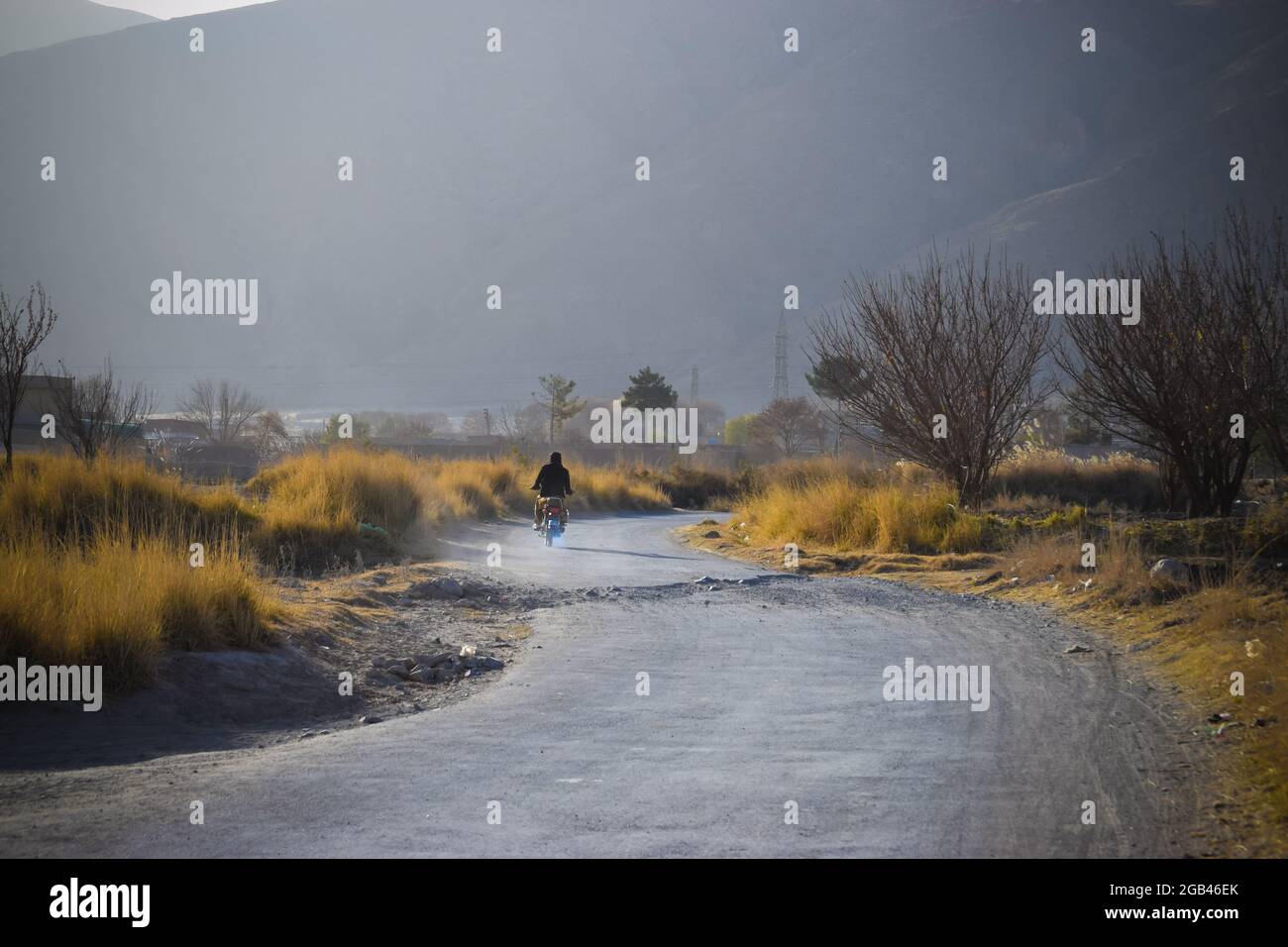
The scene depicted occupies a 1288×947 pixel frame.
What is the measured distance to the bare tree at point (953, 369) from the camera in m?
22.8

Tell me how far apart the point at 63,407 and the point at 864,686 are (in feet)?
82.8

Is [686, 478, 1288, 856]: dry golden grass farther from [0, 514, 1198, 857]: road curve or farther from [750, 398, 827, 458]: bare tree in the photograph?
[750, 398, 827, 458]: bare tree

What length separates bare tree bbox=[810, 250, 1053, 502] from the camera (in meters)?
22.8

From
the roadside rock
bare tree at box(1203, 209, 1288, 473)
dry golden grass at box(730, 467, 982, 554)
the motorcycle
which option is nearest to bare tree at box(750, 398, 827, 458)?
dry golden grass at box(730, 467, 982, 554)

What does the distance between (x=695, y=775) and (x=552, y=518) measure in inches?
674

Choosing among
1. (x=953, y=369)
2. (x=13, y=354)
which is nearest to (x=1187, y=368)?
(x=953, y=369)

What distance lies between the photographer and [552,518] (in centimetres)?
2305

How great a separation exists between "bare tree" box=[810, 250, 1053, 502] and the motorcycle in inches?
258

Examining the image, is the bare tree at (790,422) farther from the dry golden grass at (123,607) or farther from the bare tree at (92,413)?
the dry golden grass at (123,607)

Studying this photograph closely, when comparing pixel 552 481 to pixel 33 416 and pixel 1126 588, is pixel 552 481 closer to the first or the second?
pixel 1126 588

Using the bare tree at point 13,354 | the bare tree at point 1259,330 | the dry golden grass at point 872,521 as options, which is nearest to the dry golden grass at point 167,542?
the bare tree at point 13,354
